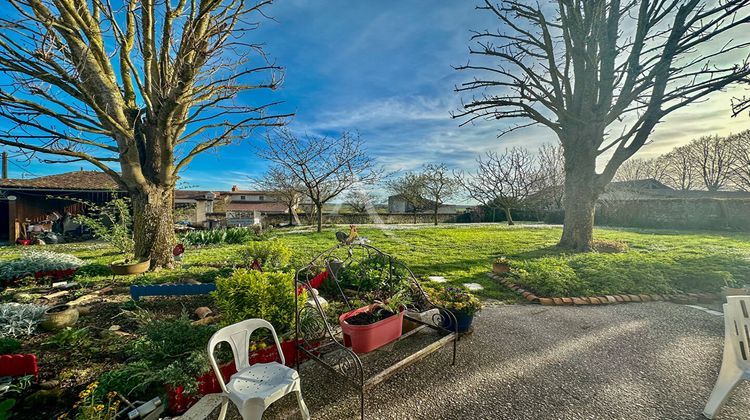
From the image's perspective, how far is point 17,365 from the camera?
210 centimetres

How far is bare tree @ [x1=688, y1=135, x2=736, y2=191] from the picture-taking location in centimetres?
2823

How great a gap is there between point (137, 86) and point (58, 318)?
4.40 meters

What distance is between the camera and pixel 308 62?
6.91m

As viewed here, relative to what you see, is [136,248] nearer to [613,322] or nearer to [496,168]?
[613,322]

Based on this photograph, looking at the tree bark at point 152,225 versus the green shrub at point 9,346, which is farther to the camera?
the tree bark at point 152,225

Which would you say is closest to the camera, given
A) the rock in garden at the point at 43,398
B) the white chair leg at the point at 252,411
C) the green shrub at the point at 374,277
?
the white chair leg at the point at 252,411

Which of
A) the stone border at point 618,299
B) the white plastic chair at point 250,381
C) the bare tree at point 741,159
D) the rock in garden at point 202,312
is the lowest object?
the stone border at point 618,299

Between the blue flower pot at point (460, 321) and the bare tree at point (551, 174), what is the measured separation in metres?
22.9

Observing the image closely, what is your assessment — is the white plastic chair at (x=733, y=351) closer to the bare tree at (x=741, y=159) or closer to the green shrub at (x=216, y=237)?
the green shrub at (x=216, y=237)

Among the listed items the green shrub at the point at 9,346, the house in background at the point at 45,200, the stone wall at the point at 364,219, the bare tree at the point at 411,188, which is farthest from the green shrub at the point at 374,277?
the bare tree at the point at 411,188

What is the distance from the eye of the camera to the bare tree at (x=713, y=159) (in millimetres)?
28225

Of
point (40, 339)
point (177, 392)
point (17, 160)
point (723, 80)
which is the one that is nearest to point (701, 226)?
point (723, 80)

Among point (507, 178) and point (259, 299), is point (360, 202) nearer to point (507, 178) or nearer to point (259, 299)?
point (507, 178)

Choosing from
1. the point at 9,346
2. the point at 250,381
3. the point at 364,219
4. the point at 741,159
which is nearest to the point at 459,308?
the point at 250,381
